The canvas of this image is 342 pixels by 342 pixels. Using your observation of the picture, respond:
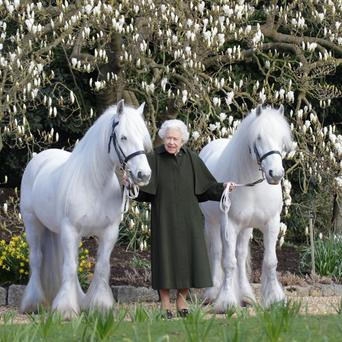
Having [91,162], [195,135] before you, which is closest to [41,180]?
[91,162]

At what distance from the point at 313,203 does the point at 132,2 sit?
3.83 m

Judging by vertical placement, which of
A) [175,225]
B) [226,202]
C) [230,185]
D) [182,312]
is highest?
[230,185]

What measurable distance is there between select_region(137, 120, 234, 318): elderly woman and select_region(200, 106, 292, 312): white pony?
1.42 feet

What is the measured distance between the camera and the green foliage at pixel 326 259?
36.9 feet

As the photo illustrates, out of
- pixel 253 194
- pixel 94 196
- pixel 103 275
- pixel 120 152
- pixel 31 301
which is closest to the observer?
pixel 120 152

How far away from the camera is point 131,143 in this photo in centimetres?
742

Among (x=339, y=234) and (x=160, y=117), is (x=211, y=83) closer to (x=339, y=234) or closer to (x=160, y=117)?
(x=160, y=117)

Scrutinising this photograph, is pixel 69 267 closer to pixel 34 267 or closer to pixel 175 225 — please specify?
pixel 175 225

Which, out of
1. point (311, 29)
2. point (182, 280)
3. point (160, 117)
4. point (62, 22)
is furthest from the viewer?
point (311, 29)

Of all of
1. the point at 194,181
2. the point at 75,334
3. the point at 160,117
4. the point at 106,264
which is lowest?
the point at 75,334

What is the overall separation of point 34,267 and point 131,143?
2058 millimetres

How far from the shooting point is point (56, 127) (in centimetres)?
1432

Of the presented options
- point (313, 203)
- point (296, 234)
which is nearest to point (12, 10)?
point (313, 203)

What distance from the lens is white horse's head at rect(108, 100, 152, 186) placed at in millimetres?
7234
